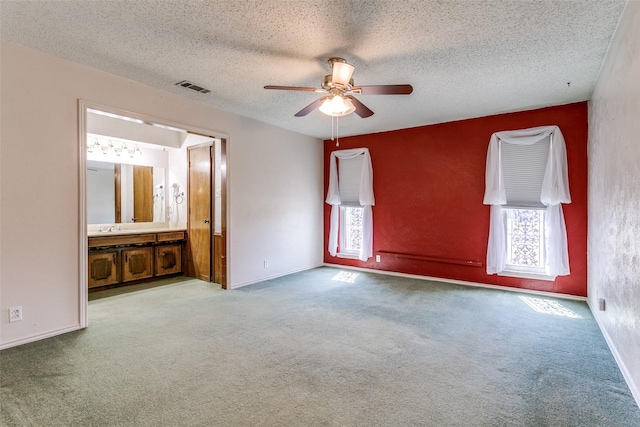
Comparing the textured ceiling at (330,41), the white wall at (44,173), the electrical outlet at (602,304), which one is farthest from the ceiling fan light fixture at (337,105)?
the electrical outlet at (602,304)

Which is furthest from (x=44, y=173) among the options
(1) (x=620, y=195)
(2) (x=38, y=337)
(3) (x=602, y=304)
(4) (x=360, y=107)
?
(3) (x=602, y=304)

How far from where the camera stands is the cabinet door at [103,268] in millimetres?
4469

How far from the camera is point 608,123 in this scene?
2887 mm

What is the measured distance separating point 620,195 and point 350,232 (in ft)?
13.8

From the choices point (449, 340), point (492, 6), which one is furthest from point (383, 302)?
point (492, 6)

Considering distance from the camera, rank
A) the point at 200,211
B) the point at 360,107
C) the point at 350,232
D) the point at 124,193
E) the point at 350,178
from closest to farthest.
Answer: the point at 360,107
the point at 200,211
the point at 124,193
the point at 350,178
the point at 350,232

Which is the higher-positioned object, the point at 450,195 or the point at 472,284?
the point at 450,195

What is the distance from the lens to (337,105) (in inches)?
120

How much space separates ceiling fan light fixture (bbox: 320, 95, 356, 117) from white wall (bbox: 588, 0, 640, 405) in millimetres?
2021

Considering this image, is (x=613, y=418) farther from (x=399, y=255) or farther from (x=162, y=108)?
(x=162, y=108)

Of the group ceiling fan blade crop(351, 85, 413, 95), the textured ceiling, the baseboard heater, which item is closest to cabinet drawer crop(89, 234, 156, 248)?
the textured ceiling

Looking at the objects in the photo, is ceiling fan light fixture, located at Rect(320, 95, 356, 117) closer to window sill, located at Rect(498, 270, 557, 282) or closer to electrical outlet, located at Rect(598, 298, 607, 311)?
electrical outlet, located at Rect(598, 298, 607, 311)

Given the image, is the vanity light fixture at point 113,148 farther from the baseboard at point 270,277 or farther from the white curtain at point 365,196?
the white curtain at point 365,196

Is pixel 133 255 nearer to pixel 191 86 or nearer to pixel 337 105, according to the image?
pixel 191 86
